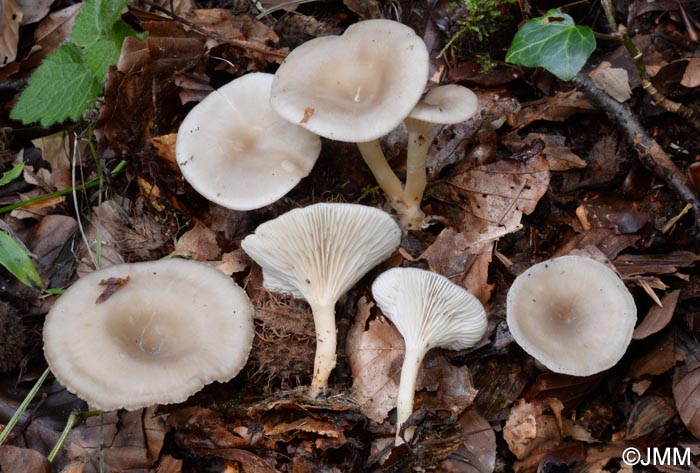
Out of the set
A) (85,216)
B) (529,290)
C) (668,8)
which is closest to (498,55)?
(668,8)

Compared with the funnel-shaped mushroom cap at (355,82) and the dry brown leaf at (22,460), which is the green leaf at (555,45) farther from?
the dry brown leaf at (22,460)

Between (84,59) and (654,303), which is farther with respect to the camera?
(84,59)

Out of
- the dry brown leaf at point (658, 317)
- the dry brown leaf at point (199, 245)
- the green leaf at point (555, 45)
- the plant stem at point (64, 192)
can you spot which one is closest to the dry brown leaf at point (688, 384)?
the dry brown leaf at point (658, 317)

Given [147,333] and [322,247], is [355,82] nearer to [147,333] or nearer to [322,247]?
[322,247]

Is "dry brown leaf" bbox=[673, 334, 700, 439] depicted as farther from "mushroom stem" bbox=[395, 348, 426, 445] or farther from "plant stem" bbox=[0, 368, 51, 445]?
"plant stem" bbox=[0, 368, 51, 445]

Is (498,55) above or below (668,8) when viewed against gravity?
below

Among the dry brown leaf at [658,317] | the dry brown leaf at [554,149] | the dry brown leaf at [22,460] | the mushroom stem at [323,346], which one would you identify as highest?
the dry brown leaf at [554,149]

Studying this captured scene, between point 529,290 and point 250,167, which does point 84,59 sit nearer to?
point 250,167
